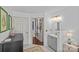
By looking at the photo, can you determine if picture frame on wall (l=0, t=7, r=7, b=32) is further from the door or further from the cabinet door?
the cabinet door

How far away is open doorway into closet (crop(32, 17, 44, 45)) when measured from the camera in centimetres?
226

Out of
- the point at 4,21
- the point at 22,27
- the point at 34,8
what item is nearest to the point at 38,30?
the point at 22,27

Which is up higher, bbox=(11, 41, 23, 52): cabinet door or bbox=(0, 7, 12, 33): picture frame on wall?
bbox=(0, 7, 12, 33): picture frame on wall

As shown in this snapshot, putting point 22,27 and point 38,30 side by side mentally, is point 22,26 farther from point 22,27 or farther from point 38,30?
point 38,30

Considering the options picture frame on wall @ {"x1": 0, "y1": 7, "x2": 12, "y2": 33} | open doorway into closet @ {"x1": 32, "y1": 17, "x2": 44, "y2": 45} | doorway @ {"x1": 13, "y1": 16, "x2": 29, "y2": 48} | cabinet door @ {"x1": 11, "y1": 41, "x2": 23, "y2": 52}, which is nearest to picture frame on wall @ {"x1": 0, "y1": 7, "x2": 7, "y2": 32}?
picture frame on wall @ {"x1": 0, "y1": 7, "x2": 12, "y2": 33}

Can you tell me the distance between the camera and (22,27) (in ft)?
7.34

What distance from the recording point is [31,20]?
2.27m

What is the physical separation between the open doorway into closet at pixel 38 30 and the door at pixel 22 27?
14 centimetres

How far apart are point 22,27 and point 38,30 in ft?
1.04

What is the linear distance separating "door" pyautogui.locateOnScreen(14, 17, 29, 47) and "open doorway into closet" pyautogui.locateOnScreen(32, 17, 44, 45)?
14 centimetres

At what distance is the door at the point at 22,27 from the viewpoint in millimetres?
2197
